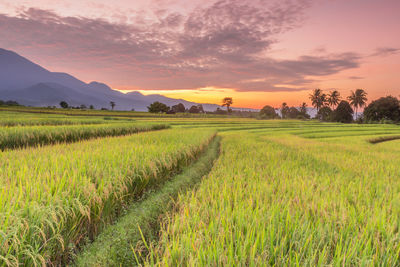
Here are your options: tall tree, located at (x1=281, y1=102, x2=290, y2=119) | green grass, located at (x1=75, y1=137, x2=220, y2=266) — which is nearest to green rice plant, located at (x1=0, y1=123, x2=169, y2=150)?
green grass, located at (x1=75, y1=137, x2=220, y2=266)

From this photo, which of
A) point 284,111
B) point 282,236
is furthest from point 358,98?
point 282,236

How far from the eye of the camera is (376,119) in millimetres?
66500

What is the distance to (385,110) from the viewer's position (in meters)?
63.9

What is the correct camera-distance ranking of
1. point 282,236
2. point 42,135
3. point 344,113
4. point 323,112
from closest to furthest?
point 282,236
point 42,135
point 344,113
point 323,112

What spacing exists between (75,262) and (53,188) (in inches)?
49.5

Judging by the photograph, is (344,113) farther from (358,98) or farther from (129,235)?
(129,235)

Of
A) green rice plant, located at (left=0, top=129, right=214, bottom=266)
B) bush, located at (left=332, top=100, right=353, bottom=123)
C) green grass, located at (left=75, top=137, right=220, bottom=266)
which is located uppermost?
bush, located at (left=332, top=100, right=353, bottom=123)

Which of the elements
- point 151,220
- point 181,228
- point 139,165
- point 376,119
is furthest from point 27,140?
point 376,119

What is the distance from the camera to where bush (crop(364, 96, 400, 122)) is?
6331 cm

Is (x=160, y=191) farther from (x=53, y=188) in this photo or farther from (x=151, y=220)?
(x=53, y=188)

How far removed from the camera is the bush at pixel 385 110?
63312 mm

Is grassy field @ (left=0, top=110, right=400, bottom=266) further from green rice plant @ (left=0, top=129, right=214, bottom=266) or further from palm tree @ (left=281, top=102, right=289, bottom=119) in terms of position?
palm tree @ (left=281, top=102, right=289, bottom=119)

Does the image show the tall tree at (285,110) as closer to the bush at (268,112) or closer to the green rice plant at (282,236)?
the bush at (268,112)

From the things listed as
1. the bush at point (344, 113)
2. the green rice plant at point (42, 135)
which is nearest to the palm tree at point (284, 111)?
the bush at point (344, 113)
